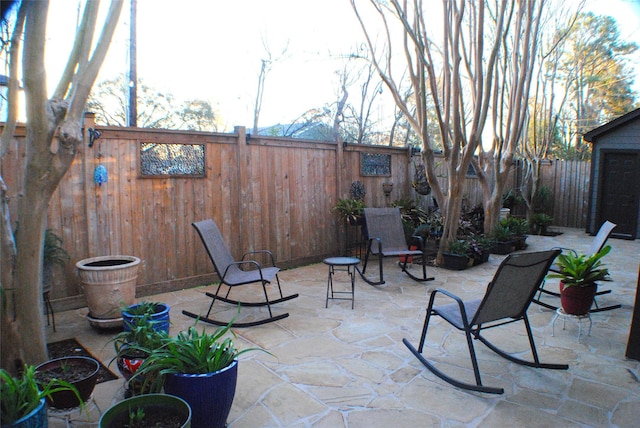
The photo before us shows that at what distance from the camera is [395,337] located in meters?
3.38

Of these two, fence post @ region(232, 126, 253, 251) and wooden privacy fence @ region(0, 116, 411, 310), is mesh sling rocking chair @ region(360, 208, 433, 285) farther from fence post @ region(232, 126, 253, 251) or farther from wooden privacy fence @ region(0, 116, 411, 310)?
fence post @ region(232, 126, 253, 251)

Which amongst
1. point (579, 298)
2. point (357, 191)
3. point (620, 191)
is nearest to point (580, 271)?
point (579, 298)

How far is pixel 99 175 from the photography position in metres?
4.03

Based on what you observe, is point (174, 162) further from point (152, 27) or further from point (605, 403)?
point (152, 27)

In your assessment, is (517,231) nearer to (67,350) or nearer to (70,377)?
(67,350)

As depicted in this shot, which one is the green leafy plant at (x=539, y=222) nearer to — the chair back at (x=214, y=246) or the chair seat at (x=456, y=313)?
the chair seat at (x=456, y=313)

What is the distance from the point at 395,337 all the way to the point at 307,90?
920cm

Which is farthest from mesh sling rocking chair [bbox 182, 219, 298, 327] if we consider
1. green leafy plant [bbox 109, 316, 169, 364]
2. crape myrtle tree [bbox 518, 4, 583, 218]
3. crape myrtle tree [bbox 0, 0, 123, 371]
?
crape myrtle tree [bbox 518, 4, 583, 218]

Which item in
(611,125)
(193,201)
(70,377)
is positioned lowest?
(70,377)

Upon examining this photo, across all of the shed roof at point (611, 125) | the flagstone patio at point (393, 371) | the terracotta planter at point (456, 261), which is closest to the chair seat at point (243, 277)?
the flagstone patio at point (393, 371)

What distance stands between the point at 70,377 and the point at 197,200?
2889mm

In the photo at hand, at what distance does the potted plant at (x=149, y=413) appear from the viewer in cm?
168

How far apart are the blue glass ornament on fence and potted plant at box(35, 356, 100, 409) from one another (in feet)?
7.24

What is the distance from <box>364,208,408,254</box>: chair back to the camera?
5.44 metres
